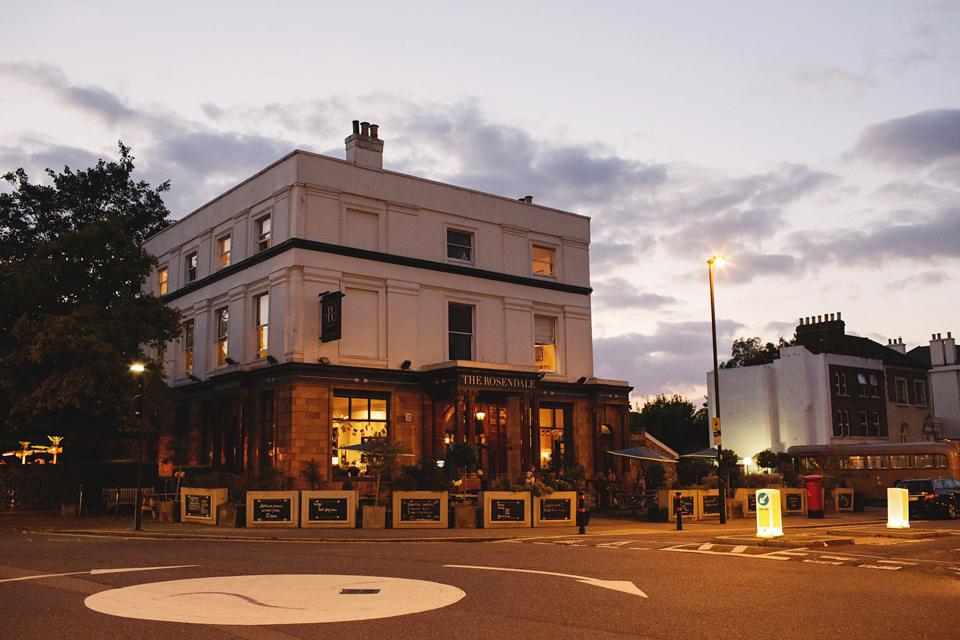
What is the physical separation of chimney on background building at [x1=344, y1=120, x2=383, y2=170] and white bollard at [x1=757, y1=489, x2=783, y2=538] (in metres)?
22.5

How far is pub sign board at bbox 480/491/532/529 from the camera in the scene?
27125 mm

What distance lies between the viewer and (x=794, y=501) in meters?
34.2

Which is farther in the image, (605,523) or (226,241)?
(226,241)

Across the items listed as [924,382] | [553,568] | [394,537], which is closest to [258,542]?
[394,537]

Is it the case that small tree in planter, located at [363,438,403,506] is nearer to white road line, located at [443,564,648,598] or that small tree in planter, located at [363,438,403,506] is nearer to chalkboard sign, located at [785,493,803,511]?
white road line, located at [443,564,648,598]

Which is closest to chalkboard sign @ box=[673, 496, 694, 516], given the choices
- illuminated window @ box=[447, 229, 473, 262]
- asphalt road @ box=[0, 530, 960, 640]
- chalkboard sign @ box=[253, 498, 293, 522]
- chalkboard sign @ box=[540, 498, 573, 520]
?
chalkboard sign @ box=[540, 498, 573, 520]

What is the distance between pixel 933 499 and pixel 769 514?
17.0 m

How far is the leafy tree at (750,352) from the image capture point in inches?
3130

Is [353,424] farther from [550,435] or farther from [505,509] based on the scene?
[550,435]

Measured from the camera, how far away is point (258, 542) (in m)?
22.2

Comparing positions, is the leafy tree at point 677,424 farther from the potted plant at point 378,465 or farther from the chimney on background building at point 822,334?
the potted plant at point 378,465

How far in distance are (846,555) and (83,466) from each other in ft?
94.3

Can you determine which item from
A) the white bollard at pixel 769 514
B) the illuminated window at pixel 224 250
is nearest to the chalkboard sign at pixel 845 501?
the white bollard at pixel 769 514

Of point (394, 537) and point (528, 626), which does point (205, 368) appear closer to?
point (394, 537)
